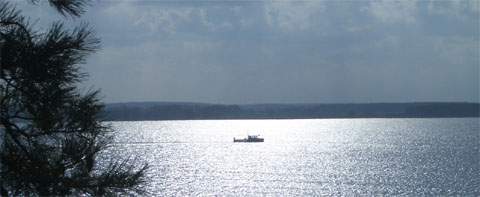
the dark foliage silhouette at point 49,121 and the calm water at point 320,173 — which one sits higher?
the dark foliage silhouette at point 49,121

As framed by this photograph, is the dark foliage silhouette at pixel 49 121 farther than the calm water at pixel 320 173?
No

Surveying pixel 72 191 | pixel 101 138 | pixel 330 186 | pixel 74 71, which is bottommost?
pixel 330 186

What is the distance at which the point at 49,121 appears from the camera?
4.42 meters

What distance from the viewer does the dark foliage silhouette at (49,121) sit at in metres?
4.25

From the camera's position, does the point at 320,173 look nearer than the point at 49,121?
No

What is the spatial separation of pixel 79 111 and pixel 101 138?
0.74 ft

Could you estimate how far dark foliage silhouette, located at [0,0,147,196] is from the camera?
4254 mm

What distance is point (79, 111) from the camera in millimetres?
4555

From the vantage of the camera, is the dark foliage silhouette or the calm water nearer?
the dark foliage silhouette

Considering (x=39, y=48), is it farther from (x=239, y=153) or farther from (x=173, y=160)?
(x=239, y=153)

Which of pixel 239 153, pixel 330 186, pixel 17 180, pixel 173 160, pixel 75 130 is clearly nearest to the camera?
pixel 17 180

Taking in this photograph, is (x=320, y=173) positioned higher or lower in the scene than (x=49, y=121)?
lower

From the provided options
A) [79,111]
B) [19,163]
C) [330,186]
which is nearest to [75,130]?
[79,111]

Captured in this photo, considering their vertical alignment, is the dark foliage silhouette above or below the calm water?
above
